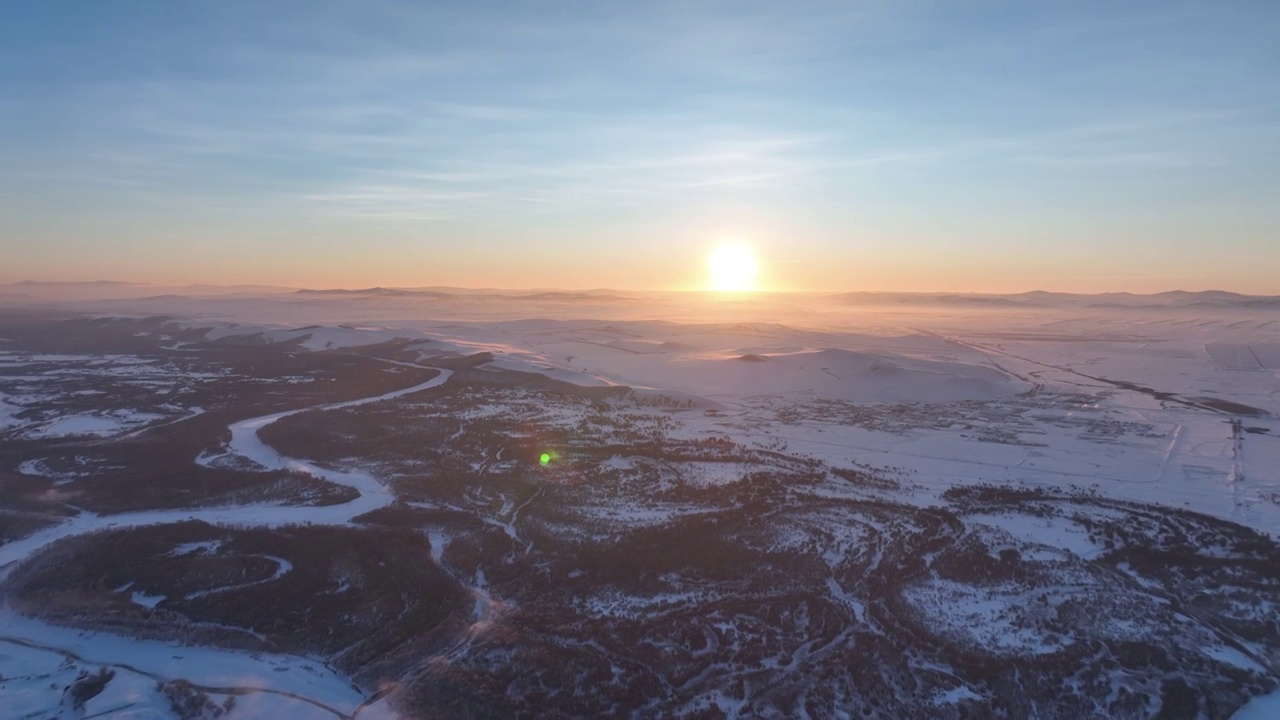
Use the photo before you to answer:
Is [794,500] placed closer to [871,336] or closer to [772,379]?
[772,379]

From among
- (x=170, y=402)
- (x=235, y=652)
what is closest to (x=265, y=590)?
(x=235, y=652)

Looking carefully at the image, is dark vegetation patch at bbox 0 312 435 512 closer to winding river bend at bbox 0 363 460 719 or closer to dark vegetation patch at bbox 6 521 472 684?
winding river bend at bbox 0 363 460 719

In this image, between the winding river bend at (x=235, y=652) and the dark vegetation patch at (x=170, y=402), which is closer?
the winding river bend at (x=235, y=652)

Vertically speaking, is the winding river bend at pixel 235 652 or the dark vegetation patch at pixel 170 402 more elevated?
the dark vegetation patch at pixel 170 402

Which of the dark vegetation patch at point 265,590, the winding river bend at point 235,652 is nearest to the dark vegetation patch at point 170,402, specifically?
the winding river bend at point 235,652

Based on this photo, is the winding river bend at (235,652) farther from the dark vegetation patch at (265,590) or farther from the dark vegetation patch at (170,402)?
the dark vegetation patch at (170,402)

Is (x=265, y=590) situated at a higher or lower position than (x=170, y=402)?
lower

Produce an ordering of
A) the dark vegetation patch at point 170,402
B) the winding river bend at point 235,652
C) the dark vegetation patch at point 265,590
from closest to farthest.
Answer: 1. the winding river bend at point 235,652
2. the dark vegetation patch at point 265,590
3. the dark vegetation patch at point 170,402

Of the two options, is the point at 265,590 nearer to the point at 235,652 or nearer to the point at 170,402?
the point at 235,652

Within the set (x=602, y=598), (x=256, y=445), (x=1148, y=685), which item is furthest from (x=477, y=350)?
(x=1148, y=685)
